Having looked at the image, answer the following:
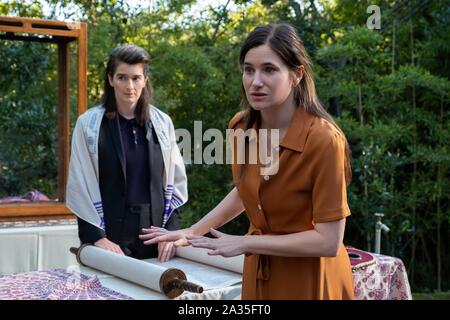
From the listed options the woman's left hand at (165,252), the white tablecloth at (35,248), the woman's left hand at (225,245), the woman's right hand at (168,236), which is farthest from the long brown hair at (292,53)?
the white tablecloth at (35,248)

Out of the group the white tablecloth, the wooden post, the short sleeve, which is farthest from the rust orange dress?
the wooden post

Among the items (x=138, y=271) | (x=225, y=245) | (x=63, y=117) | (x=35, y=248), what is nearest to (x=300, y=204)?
(x=225, y=245)

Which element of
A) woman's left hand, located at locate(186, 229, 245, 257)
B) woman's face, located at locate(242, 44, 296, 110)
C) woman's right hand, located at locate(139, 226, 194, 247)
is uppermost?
woman's face, located at locate(242, 44, 296, 110)

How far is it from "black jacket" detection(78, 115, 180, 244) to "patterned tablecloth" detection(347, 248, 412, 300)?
0.84 meters

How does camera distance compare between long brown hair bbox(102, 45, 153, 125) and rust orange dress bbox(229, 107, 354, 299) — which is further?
long brown hair bbox(102, 45, 153, 125)

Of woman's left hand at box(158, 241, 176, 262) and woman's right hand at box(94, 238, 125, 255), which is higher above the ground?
woman's right hand at box(94, 238, 125, 255)

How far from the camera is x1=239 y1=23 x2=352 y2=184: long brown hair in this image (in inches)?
46.1

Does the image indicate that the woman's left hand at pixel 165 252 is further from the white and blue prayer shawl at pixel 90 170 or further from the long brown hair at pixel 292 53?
the long brown hair at pixel 292 53

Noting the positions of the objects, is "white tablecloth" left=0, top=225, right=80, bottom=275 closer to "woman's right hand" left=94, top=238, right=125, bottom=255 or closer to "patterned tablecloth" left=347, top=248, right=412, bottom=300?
"woman's right hand" left=94, top=238, right=125, bottom=255

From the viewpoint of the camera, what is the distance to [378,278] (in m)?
2.48

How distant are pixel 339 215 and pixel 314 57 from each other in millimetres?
3870

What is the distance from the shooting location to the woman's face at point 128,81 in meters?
2.36
